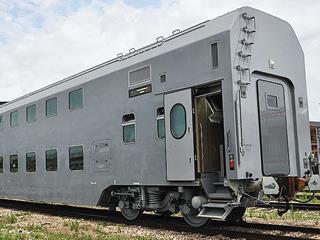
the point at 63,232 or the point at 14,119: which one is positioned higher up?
the point at 14,119

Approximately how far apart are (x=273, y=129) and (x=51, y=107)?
7.69 metres

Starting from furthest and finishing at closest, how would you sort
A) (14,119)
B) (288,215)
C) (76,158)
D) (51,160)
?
(14,119) < (51,160) < (76,158) < (288,215)

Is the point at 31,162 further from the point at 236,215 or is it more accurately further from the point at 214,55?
the point at 214,55

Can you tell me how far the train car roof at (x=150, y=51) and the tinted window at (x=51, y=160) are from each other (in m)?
1.87

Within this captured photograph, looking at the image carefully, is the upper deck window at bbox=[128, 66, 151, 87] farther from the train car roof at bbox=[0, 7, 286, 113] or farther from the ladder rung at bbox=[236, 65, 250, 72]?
the ladder rung at bbox=[236, 65, 250, 72]

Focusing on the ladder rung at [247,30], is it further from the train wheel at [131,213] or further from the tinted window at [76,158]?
the tinted window at [76,158]

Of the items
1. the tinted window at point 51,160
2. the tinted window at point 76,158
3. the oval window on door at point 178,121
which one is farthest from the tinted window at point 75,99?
the oval window on door at point 178,121

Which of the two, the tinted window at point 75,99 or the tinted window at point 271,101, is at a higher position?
the tinted window at point 75,99

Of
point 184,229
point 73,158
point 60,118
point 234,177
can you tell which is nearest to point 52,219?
point 73,158

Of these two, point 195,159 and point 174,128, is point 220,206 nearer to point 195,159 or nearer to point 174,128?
point 195,159

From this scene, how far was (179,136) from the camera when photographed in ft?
31.3

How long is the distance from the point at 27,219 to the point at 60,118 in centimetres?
311

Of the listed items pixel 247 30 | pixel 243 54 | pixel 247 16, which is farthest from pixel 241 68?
pixel 247 16

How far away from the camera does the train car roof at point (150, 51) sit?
9227 millimetres
